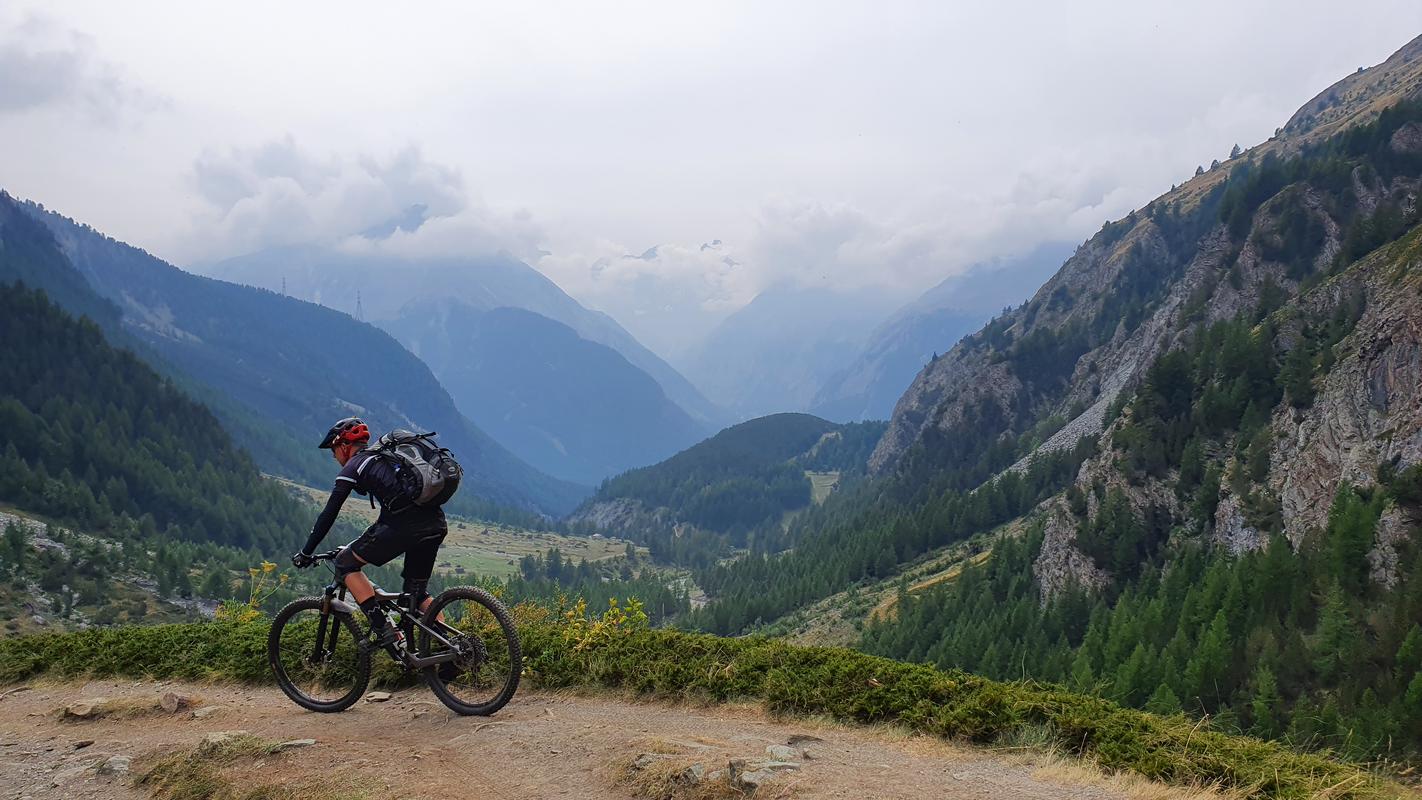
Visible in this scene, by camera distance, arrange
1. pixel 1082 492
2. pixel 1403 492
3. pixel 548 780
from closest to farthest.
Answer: pixel 548 780 < pixel 1403 492 < pixel 1082 492

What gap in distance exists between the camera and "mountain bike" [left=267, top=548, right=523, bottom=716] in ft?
44.7

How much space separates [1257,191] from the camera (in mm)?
182500

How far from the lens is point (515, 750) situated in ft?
40.0

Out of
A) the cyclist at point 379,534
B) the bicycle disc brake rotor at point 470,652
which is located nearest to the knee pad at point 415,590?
the cyclist at point 379,534

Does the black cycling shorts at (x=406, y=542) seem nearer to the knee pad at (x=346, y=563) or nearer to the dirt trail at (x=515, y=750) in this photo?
the knee pad at (x=346, y=563)

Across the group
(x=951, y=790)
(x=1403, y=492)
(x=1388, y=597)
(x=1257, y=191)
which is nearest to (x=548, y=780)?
(x=951, y=790)

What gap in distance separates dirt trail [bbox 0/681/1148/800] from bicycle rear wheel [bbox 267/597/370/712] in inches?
14.6

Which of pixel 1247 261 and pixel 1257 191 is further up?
pixel 1257 191

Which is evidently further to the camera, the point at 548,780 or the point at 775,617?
the point at 775,617

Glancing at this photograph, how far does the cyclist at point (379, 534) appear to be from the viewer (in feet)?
42.4

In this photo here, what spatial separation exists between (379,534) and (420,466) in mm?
1355

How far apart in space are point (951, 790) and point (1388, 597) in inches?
2702

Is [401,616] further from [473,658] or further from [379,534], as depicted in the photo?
[379,534]

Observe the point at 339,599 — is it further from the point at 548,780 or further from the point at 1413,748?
the point at 1413,748
